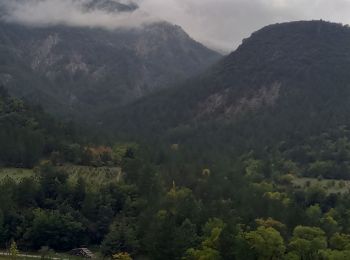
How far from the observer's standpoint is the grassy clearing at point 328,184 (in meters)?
174

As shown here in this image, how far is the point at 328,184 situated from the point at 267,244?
78.1 metres

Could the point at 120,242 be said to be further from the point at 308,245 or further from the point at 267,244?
the point at 308,245

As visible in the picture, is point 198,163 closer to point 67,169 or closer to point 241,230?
point 67,169

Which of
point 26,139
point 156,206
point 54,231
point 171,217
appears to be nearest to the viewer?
point 171,217

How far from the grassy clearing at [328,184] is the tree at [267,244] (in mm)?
65856

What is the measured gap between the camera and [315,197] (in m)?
164

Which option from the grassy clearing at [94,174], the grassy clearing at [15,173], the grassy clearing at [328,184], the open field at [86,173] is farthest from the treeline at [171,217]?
the grassy clearing at [328,184]

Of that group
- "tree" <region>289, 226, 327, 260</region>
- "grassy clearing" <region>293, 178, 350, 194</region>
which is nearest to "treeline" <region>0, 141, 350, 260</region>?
"tree" <region>289, 226, 327, 260</region>

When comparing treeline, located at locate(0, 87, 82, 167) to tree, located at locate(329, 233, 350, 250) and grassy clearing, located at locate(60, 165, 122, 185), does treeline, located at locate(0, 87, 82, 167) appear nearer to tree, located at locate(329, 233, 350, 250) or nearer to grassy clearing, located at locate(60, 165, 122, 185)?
grassy clearing, located at locate(60, 165, 122, 185)

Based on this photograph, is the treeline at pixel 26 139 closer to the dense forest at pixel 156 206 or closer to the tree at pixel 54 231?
the dense forest at pixel 156 206

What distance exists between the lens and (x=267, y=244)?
108m

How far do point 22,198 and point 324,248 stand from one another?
218ft

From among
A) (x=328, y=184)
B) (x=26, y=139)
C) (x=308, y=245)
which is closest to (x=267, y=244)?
(x=308, y=245)

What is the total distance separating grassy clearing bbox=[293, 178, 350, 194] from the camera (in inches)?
6855
